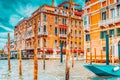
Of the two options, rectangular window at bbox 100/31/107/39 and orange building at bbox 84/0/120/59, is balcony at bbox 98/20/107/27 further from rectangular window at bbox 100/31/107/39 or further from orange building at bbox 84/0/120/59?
rectangular window at bbox 100/31/107/39

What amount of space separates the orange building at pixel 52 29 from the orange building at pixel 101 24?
1423 centimetres

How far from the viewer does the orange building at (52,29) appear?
4741 centimetres

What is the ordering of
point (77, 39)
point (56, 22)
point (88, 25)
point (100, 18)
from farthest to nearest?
1. point (77, 39)
2. point (56, 22)
3. point (88, 25)
4. point (100, 18)

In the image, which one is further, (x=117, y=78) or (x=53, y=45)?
(x=53, y=45)

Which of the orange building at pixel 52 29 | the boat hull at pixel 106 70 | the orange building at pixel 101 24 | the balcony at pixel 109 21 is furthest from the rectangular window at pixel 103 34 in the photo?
the orange building at pixel 52 29

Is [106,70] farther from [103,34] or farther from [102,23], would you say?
[102,23]

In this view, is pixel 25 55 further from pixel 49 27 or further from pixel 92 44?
pixel 92 44

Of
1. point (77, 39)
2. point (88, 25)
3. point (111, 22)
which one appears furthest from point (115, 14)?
point (77, 39)

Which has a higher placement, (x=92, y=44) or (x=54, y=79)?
(x=92, y=44)

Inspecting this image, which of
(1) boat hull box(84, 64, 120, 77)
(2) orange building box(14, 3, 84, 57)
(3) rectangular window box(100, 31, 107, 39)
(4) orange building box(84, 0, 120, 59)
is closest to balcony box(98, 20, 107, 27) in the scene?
(4) orange building box(84, 0, 120, 59)

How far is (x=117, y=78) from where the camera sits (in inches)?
580

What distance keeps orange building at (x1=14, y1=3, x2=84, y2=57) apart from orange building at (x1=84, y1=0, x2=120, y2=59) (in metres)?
14.2

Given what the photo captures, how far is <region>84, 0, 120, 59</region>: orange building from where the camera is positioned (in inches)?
1043

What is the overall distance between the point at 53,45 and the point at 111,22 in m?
23.0
